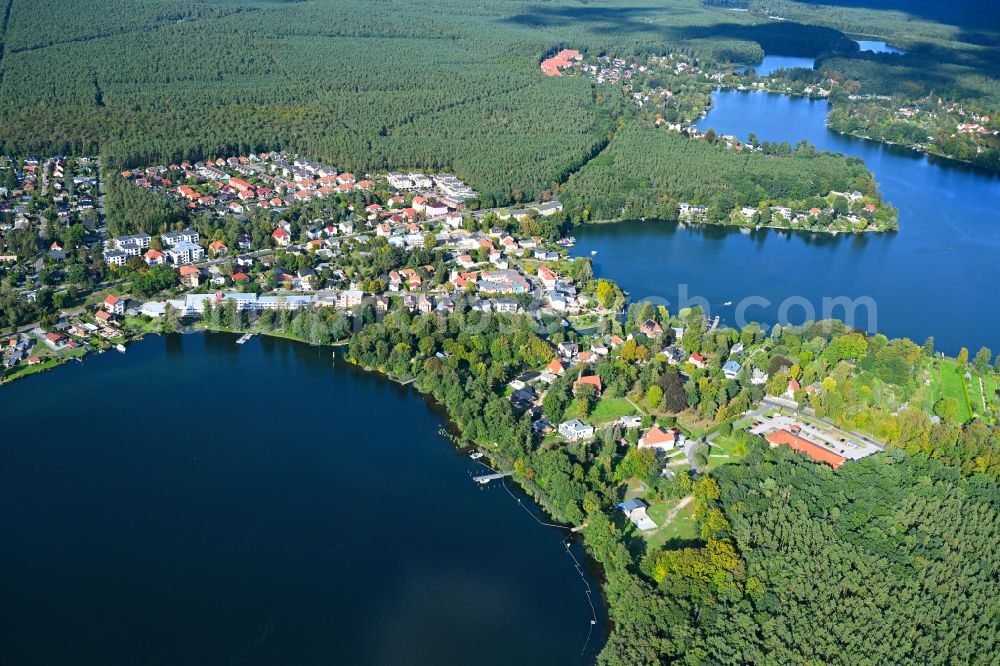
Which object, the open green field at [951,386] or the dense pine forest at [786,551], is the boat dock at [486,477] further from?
the open green field at [951,386]

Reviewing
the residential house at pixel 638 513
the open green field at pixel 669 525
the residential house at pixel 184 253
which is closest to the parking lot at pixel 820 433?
the open green field at pixel 669 525

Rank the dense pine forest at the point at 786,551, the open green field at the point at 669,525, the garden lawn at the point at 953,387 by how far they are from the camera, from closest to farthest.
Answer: the dense pine forest at the point at 786,551, the open green field at the point at 669,525, the garden lawn at the point at 953,387

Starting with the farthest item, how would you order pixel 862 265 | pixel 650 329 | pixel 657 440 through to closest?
pixel 862 265, pixel 650 329, pixel 657 440

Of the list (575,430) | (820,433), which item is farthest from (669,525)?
(820,433)

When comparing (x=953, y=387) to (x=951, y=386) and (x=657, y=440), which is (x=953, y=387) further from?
(x=657, y=440)

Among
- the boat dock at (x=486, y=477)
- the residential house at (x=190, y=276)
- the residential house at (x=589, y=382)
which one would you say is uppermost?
the residential house at (x=190, y=276)

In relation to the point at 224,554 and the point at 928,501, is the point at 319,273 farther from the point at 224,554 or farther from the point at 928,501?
the point at 928,501
